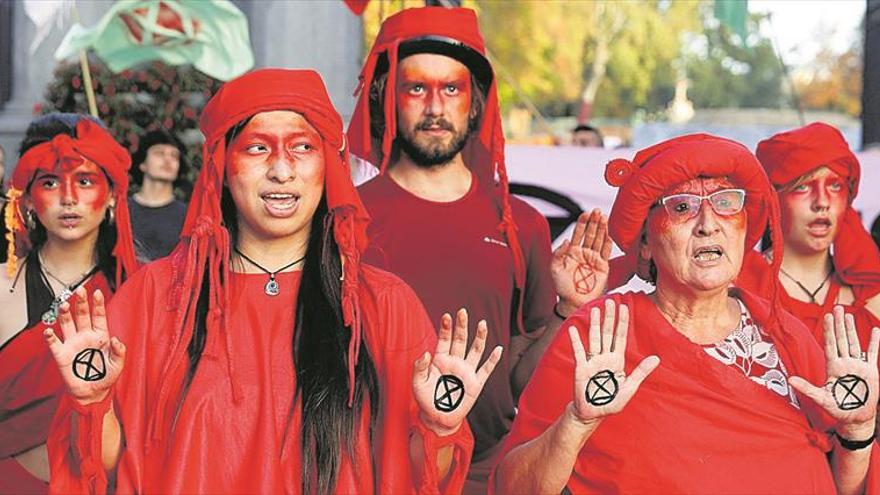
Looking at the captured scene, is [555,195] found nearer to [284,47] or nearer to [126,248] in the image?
[284,47]

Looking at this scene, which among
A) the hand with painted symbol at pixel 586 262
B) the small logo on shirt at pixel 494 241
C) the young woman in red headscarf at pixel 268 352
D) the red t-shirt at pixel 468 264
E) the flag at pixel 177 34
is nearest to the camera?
the young woman in red headscarf at pixel 268 352

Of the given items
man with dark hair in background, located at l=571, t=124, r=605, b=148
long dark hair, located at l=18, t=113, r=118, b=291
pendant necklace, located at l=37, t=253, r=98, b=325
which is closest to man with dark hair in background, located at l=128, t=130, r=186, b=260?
long dark hair, located at l=18, t=113, r=118, b=291

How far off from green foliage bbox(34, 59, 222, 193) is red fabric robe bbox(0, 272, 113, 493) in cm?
452

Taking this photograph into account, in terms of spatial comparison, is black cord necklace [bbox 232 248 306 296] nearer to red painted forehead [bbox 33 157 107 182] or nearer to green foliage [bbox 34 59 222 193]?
red painted forehead [bbox 33 157 107 182]

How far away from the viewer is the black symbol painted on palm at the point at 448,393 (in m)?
2.94

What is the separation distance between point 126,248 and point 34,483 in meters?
0.83

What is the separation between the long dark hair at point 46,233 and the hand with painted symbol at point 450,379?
6.45 feet

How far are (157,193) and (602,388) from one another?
486cm

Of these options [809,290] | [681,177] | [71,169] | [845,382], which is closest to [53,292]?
[71,169]

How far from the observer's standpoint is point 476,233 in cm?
424

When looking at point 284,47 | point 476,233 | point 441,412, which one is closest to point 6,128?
point 284,47

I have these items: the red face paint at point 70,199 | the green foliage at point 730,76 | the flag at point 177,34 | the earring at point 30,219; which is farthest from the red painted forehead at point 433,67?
the green foliage at point 730,76

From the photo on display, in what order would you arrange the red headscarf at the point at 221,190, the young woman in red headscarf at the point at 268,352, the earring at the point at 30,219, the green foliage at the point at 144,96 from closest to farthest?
the young woman in red headscarf at the point at 268,352, the red headscarf at the point at 221,190, the earring at the point at 30,219, the green foliage at the point at 144,96

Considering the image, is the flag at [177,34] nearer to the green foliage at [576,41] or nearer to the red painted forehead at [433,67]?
the red painted forehead at [433,67]
